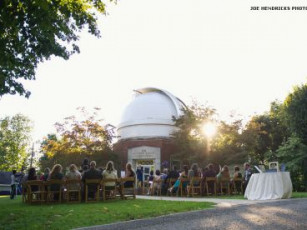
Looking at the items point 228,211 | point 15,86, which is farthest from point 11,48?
point 228,211

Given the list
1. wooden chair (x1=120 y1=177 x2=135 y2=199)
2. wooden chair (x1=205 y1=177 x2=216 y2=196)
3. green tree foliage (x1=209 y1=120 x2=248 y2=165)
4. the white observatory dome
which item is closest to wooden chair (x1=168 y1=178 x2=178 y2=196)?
wooden chair (x1=205 y1=177 x2=216 y2=196)

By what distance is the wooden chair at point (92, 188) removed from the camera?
10.2 metres

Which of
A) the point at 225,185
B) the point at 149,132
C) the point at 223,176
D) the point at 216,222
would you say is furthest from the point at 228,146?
the point at 216,222

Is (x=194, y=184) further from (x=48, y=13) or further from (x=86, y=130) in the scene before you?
(x=86, y=130)

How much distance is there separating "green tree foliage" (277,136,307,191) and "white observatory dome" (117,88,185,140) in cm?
1184

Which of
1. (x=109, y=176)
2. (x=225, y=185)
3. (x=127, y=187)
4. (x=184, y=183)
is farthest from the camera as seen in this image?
(x=225, y=185)

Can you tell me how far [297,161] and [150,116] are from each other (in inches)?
591

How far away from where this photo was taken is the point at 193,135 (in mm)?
26438

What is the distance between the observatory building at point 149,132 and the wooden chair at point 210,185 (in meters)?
14.7

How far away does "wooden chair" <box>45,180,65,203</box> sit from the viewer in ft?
33.1

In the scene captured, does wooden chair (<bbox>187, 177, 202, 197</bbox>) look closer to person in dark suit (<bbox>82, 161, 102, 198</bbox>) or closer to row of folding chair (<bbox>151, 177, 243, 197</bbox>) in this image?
row of folding chair (<bbox>151, 177, 243, 197</bbox>)

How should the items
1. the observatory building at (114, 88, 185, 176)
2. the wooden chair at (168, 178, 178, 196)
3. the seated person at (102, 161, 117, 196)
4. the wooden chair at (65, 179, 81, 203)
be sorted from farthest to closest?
the observatory building at (114, 88, 185, 176), the wooden chair at (168, 178, 178, 196), the seated person at (102, 161, 117, 196), the wooden chair at (65, 179, 81, 203)

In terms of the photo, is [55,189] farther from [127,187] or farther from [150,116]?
[150,116]

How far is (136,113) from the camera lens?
104 ft
